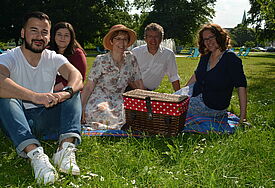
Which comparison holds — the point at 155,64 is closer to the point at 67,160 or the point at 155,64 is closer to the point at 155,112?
the point at 155,112

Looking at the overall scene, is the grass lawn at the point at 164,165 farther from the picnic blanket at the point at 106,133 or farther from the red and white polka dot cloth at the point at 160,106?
the red and white polka dot cloth at the point at 160,106

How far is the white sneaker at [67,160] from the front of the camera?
275 centimetres

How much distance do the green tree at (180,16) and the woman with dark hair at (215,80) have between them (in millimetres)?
42366

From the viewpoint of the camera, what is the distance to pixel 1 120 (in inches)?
118

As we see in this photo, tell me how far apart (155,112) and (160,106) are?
0.13 meters

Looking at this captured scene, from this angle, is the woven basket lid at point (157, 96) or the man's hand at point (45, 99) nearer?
the man's hand at point (45, 99)

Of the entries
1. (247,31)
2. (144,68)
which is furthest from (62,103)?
(247,31)

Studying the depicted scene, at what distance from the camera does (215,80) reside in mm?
4539

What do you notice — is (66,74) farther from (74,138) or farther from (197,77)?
(197,77)

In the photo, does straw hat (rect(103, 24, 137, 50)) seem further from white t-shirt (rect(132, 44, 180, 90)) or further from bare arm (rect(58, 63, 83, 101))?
bare arm (rect(58, 63, 83, 101))

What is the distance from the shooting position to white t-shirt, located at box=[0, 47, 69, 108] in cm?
347

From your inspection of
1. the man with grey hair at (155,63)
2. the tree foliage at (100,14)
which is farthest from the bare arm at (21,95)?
the tree foliage at (100,14)

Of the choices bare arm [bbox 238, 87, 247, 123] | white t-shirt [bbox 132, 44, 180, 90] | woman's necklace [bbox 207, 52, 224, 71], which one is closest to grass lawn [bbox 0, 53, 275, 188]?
bare arm [bbox 238, 87, 247, 123]

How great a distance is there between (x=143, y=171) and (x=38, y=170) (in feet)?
3.10
